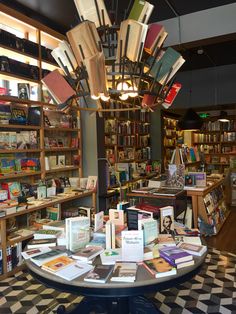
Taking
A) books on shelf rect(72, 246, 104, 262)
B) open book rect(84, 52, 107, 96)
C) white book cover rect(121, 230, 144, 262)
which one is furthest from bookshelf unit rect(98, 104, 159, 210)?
open book rect(84, 52, 107, 96)

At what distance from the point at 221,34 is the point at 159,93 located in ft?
8.29

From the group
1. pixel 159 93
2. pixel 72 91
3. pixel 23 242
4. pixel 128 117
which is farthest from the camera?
pixel 128 117

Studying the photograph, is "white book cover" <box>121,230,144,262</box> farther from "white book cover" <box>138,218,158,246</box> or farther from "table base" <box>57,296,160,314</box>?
"table base" <box>57,296,160,314</box>

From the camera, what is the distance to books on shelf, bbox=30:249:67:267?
1803mm

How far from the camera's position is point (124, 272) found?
1.64 m

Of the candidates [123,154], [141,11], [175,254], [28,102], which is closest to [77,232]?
[175,254]

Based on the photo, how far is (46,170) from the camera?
3889 mm

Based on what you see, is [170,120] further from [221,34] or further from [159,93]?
[159,93]

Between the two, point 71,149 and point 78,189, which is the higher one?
point 71,149

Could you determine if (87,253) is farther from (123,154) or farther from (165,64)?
(123,154)

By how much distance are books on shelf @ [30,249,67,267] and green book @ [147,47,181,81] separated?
1.31 meters

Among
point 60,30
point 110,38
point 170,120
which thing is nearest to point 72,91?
point 110,38

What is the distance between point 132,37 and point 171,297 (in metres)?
2.33

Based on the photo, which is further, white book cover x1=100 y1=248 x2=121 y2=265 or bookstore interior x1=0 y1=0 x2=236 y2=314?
white book cover x1=100 y1=248 x2=121 y2=265
